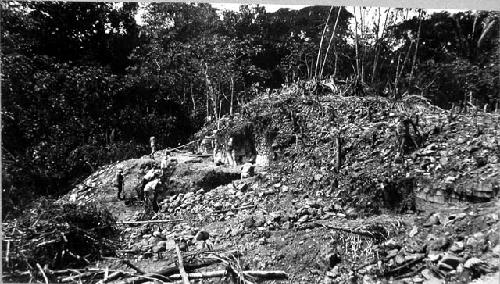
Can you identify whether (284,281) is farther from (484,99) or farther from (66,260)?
(484,99)

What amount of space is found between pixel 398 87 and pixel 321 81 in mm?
681

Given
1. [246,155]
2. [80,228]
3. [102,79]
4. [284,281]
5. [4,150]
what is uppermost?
[102,79]

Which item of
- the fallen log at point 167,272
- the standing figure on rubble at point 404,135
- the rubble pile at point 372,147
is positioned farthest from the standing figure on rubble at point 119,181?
the standing figure on rubble at point 404,135

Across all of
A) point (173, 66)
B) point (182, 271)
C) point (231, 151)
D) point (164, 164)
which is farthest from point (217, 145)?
point (182, 271)

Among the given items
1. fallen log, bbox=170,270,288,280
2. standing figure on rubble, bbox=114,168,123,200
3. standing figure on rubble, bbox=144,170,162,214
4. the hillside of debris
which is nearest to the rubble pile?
the hillside of debris

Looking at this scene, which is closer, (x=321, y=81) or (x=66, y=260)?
(x=66, y=260)

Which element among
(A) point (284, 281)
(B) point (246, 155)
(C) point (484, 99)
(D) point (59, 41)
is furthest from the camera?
(B) point (246, 155)

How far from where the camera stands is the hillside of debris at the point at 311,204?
3.03 m

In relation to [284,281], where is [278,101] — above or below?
above

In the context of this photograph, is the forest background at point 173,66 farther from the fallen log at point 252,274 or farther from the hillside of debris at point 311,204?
the fallen log at point 252,274

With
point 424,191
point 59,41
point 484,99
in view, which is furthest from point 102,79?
point 484,99

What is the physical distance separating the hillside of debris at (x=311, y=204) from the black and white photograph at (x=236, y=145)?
0.01 meters

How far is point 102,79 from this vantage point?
361 centimetres

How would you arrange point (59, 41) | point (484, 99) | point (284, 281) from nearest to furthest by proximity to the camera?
point (284, 281) → point (484, 99) → point (59, 41)
